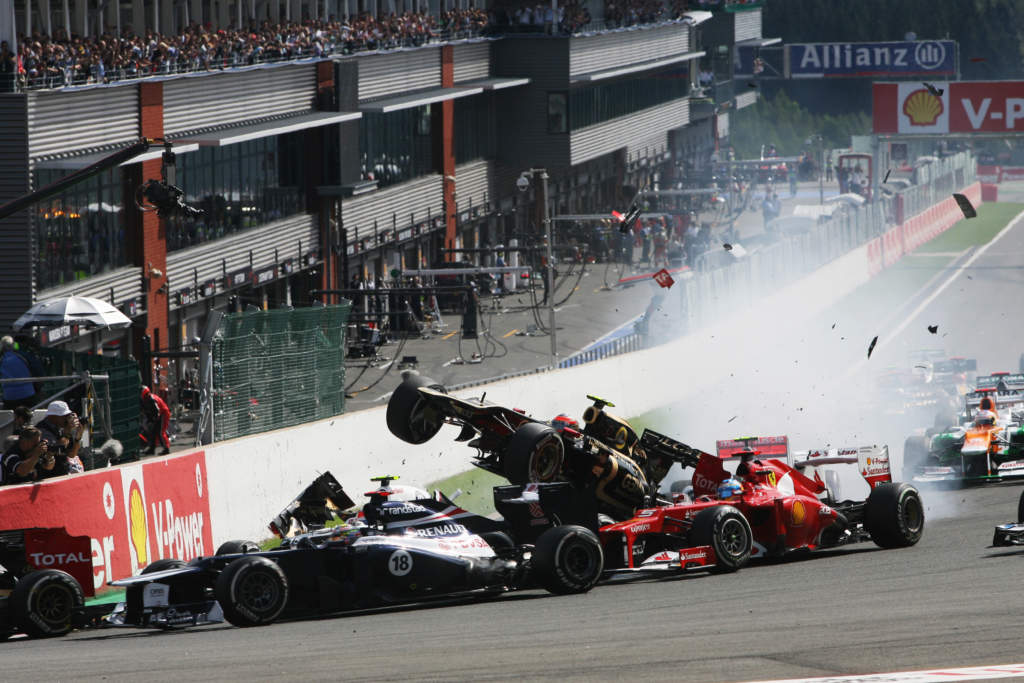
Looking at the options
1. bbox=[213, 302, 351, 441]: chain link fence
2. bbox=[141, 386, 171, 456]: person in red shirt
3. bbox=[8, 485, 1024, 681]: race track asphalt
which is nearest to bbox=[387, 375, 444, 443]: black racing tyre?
bbox=[8, 485, 1024, 681]: race track asphalt

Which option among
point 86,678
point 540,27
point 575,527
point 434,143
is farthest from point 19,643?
point 540,27

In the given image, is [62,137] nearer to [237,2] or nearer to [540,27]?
[237,2]

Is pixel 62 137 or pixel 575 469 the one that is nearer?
pixel 575 469

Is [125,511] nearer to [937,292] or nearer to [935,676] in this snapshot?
[935,676]

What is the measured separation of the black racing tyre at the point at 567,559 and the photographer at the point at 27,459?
490 centimetres

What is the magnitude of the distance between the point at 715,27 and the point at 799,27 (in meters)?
32.4

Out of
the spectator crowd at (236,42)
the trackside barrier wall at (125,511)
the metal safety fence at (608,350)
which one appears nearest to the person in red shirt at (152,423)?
the trackside barrier wall at (125,511)

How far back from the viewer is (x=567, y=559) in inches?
562

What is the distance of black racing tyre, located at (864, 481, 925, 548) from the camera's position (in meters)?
16.1

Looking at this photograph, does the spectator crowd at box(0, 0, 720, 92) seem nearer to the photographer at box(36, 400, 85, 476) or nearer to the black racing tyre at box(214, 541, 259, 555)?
the photographer at box(36, 400, 85, 476)

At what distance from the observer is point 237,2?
41031 millimetres

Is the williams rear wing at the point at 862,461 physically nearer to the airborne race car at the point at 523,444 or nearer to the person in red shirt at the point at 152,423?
the airborne race car at the point at 523,444

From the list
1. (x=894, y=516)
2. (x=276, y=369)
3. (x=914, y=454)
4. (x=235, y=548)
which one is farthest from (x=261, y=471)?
(x=914, y=454)

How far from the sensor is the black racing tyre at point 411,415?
50.0 ft
